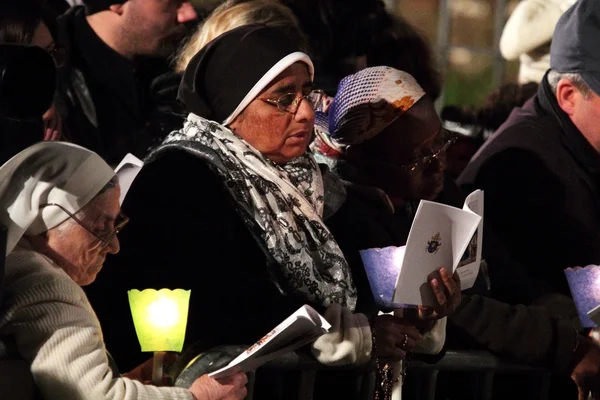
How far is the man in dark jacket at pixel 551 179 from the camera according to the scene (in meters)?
5.83

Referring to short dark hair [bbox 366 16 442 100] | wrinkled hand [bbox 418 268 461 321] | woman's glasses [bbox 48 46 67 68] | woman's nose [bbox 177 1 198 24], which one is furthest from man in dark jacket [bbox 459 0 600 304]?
woman's glasses [bbox 48 46 67 68]

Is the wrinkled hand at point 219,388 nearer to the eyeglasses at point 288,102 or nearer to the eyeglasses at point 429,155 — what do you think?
the eyeglasses at point 288,102

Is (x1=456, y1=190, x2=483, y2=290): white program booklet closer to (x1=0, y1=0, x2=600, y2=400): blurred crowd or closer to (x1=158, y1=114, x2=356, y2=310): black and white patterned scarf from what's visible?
(x1=0, y1=0, x2=600, y2=400): blurred crowd

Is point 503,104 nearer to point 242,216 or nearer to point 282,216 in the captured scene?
point 282,216

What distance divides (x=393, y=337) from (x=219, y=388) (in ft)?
2.67

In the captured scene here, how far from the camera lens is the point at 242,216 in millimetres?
4805

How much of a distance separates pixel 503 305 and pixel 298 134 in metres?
1.03

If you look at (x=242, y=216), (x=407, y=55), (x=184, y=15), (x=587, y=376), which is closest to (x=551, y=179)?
(x=587, y=376)

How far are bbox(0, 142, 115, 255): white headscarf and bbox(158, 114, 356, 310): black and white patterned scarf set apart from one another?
782 mm

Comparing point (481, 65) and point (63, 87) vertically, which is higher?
point (63, 87)

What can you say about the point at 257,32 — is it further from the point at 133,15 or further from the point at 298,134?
the point at 133,15

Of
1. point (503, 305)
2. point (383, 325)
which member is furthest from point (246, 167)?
point (503, 305)

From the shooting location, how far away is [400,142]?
18.3 ft

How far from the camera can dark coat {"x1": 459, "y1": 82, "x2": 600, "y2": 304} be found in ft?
19.0
